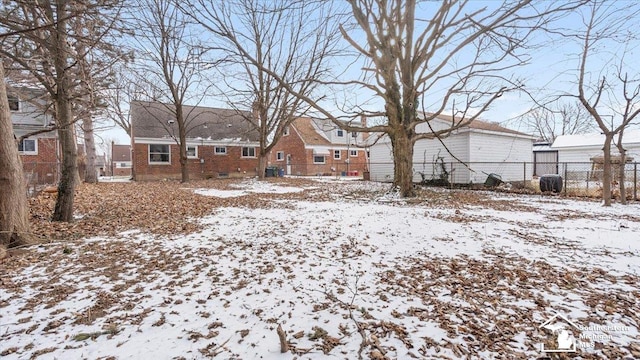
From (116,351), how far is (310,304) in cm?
164

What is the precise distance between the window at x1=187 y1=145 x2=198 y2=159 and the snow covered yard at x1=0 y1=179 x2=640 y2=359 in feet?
60.7

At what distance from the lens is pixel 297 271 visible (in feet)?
12.9

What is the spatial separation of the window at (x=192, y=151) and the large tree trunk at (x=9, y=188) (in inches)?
777

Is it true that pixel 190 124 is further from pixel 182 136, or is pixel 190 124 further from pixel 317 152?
pixel 317 152

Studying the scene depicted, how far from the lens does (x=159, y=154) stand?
22344mm

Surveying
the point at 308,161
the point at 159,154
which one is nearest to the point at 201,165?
the point at 159,154

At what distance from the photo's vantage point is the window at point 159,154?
72.3ft

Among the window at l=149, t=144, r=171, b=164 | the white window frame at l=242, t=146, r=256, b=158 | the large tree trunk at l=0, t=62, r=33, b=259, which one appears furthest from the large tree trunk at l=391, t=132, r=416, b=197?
the window at l=149, t=144, r=171, b=164

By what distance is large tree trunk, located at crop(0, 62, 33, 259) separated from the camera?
4352mm

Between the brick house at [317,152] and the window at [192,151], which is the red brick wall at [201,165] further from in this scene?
the brick house at [317,152]

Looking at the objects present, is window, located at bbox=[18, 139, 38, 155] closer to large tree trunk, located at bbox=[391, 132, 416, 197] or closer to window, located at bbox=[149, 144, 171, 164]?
window, located at bbox=[149, 144, 171, 164]

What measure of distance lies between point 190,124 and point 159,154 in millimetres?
3950

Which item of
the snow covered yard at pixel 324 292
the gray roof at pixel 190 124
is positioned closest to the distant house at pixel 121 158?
the gray roof at pixel 190 124

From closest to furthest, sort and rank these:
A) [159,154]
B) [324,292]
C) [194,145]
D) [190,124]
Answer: [324,292]
[159,154]
[194,145]
[190,124]
